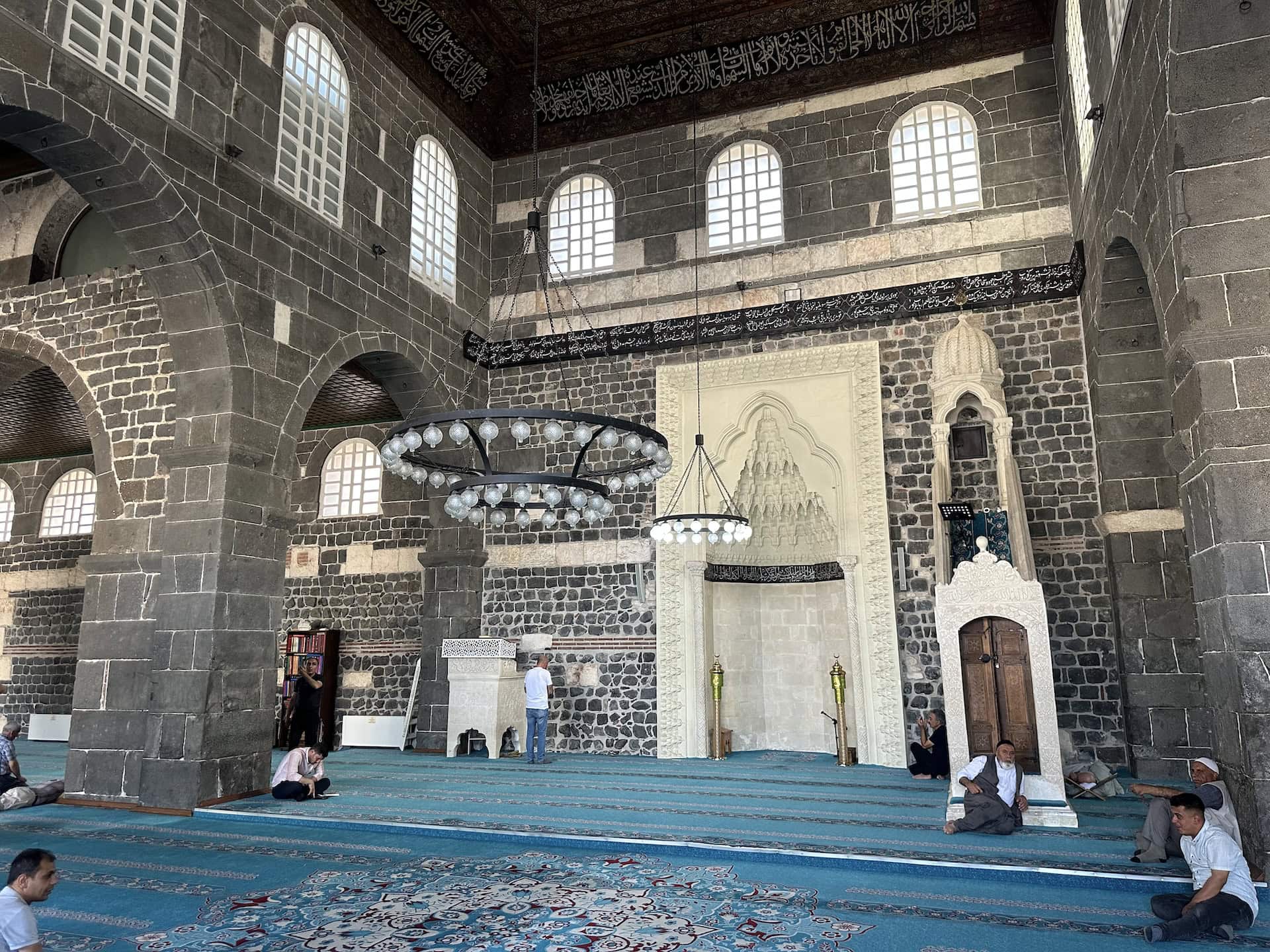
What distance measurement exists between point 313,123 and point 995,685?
284 inches

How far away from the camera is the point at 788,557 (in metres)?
9.77

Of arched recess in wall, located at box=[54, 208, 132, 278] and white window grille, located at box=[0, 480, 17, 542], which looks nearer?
arched recess in wall, located at box=[54, 208, 132, 278]

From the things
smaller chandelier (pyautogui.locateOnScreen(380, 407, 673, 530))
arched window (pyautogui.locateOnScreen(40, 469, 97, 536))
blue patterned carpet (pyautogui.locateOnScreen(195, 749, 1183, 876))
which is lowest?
blue patterned carpet (pyautogui.locateOnScreen(195, 749, 1183, 876))

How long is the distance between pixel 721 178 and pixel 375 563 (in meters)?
6.31

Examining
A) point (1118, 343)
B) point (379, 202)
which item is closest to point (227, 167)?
point (379, 202)

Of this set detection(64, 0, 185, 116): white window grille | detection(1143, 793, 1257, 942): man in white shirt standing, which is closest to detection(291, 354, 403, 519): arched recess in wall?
detection(64, 0, 185, 116): white window grille

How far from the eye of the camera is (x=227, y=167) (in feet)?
22.1

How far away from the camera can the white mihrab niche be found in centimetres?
854

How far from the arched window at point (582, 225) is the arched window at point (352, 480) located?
3.59 m

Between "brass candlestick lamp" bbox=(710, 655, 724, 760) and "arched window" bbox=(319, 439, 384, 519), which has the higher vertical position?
"arched window" bbox=(319, 439, 384, 519)

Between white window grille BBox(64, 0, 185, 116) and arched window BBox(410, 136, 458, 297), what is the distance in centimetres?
308

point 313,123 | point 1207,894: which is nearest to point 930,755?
point 1207,894

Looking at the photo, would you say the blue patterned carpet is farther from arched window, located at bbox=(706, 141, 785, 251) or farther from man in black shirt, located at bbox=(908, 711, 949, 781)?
arched window, located at bbox=(706, 141, 785, 251)

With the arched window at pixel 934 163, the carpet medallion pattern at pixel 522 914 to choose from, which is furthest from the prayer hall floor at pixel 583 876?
the arched window at pixel 934 163
